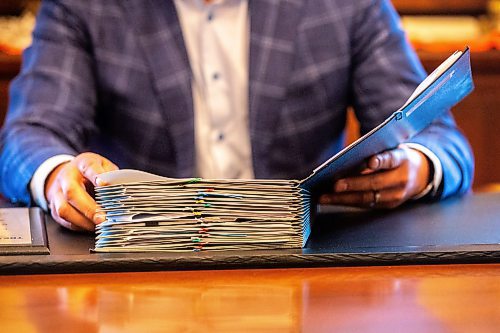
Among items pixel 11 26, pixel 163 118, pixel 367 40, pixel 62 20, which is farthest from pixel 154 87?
pixel 11 26

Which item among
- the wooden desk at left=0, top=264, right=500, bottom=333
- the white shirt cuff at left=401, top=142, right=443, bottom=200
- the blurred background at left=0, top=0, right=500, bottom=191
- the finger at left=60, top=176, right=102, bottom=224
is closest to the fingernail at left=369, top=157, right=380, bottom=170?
the white shirt cuff at left=401, top=142, right=443, bottom=200

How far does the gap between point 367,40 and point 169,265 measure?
28.7 inches

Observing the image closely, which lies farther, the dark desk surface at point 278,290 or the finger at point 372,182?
the finger at point 372,182

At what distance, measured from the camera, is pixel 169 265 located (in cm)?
74

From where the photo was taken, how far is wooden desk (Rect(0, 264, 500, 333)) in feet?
1.98

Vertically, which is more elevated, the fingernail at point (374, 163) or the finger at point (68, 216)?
the fingernail at point (374, 163)

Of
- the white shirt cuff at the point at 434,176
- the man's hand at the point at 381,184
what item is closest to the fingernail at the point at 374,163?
the man's hand at the point at 381,184

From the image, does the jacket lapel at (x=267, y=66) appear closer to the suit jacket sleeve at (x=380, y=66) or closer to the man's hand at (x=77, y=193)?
the suit jacket sleeve at (x=380, y=66)

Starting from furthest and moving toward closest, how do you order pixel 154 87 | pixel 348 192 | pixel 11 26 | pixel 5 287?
1. pixel 11 26
2. pixel 154 87
3. pixel 348 192
4. pixel 5 287

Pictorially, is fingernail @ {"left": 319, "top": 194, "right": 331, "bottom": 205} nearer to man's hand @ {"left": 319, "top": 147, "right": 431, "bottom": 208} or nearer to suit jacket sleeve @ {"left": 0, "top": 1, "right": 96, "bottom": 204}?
man's hand @ {"left": 319, "top": 147, "right": 431, "bottom": 208}

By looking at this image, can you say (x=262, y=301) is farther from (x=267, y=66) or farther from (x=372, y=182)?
(x=267, y=66)

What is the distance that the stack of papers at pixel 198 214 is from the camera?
0.75m

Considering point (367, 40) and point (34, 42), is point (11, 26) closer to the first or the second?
point (34, 42)

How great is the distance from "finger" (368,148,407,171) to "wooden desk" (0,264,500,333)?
0.24 metres
